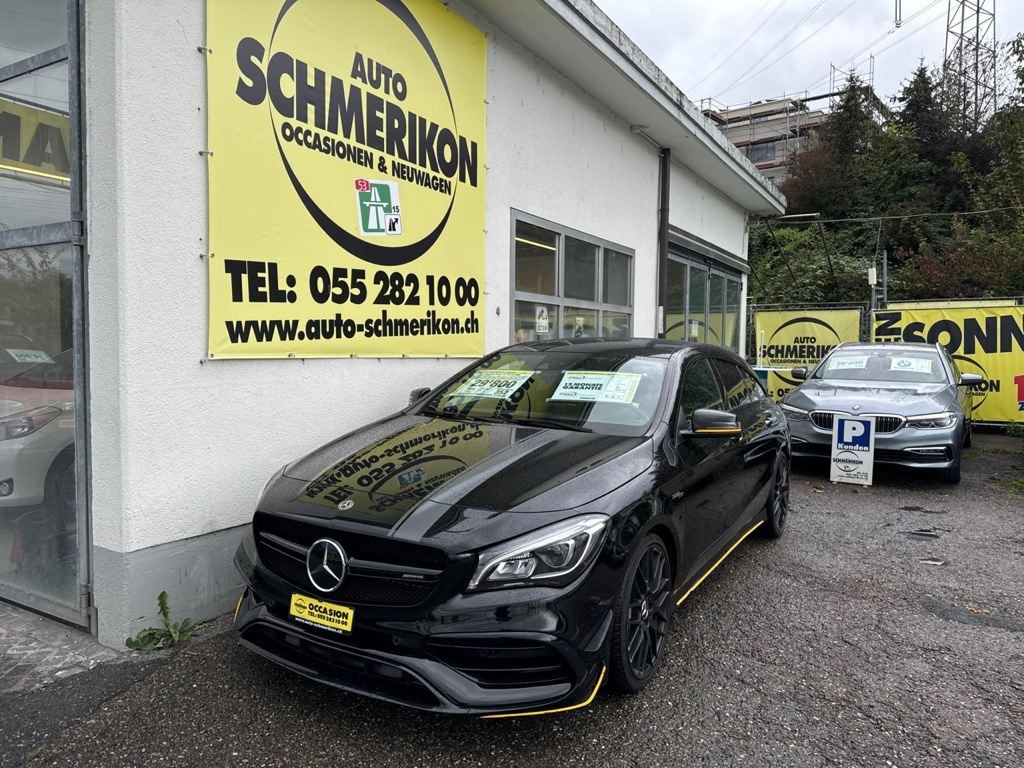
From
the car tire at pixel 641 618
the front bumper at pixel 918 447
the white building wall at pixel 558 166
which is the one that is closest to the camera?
the car tire at pixel 641 618

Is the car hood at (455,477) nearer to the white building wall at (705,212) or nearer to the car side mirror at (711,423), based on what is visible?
the car side mirror at (711,423)

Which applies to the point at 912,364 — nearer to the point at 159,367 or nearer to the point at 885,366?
the point at 885,366

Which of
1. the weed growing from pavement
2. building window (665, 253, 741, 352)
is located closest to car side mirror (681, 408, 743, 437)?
the weed growing from pavement

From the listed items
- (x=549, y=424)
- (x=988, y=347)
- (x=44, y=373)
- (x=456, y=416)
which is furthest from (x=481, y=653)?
(x=988, y=347)

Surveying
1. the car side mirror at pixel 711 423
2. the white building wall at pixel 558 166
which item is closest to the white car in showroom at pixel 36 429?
the car side mirror at pixel 711 423

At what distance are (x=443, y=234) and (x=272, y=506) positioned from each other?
3153 mm

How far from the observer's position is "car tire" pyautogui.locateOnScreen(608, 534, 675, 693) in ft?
8.43

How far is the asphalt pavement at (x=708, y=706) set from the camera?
242cm

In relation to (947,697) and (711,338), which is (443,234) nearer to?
(947,697)

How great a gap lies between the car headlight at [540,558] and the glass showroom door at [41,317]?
7.62 ft

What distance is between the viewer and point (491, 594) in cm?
228

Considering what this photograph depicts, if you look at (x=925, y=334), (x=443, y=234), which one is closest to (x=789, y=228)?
(x=925, y=334)

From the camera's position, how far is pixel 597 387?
362 centimetres

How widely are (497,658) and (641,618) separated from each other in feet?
2.57
